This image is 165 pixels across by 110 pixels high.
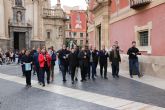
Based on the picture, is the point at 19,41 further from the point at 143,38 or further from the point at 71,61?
the point at 71,61

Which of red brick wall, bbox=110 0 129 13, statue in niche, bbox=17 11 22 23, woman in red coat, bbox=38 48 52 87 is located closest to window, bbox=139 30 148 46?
red brick wall, bbox=110 0 129 13

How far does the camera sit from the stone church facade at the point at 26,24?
45.3 metres

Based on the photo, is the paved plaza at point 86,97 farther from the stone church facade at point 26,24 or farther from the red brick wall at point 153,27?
the stone church facade at point 26,24

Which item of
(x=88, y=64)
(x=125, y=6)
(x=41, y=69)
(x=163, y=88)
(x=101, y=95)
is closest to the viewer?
(x=101, y=95)

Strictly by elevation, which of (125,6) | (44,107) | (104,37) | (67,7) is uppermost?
(67,7)

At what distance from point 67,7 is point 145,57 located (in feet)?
267

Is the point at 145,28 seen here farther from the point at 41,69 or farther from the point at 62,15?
the point at 62,15

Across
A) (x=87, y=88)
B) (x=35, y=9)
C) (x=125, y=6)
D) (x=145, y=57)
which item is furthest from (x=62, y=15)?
(x=87, y=88)

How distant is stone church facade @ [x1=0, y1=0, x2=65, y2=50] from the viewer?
45.3m

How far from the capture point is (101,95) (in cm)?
1120

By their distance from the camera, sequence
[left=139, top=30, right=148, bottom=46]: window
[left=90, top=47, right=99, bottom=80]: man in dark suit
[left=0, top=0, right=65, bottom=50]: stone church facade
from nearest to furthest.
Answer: [left=90, top=47, right=99, bottom=80]: man in dark suit → [left=139, top=30, right=148, bottom=46]: window → [left=0, top=0, right=65, bottom=50]: stone church facade

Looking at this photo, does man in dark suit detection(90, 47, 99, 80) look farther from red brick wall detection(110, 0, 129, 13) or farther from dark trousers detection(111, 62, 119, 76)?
red brick wall detection(110, 0, 129, 13)

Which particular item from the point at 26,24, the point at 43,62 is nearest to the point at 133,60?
the point at 43,62

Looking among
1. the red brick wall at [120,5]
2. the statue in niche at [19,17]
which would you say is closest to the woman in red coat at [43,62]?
the red brick wall at [120,5]
